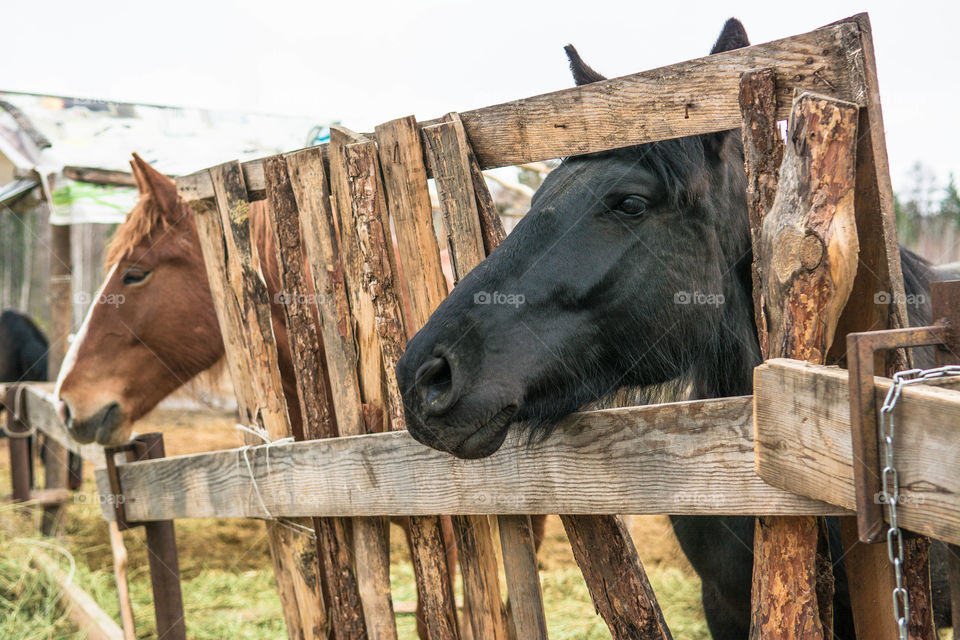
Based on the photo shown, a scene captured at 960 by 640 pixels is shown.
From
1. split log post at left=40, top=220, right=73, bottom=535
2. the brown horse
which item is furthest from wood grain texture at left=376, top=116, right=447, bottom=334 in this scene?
split log post at left=40, top=220, right=73, bottom=535

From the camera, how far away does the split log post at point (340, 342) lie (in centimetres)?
255

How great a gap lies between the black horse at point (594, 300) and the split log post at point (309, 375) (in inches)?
40.0

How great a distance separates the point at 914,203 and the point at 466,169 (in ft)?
80.4

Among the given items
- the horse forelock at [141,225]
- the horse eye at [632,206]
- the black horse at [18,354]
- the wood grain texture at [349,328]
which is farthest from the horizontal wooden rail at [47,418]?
the horse eye at [632,206]

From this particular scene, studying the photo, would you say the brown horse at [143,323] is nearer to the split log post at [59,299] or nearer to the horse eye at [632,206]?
the horse eye at [632,206]

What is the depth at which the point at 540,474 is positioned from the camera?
1976mm

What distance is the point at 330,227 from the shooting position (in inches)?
101

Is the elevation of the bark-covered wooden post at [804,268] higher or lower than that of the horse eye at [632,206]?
lower

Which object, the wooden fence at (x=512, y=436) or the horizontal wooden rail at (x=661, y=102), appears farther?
the horizontal wooden rail at (x=661, y=102)

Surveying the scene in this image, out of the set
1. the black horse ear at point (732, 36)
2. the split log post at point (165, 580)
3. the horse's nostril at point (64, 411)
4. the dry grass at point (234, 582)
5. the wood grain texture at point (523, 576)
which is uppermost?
the black horse ear at point (732, 36)

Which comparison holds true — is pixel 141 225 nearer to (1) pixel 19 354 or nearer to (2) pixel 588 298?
(2) pixel 588 298

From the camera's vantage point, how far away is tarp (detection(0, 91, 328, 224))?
21.5 feet

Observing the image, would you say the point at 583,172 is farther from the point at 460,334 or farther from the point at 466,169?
the point at 460,334

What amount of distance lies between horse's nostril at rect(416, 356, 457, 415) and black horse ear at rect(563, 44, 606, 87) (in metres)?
1.16
